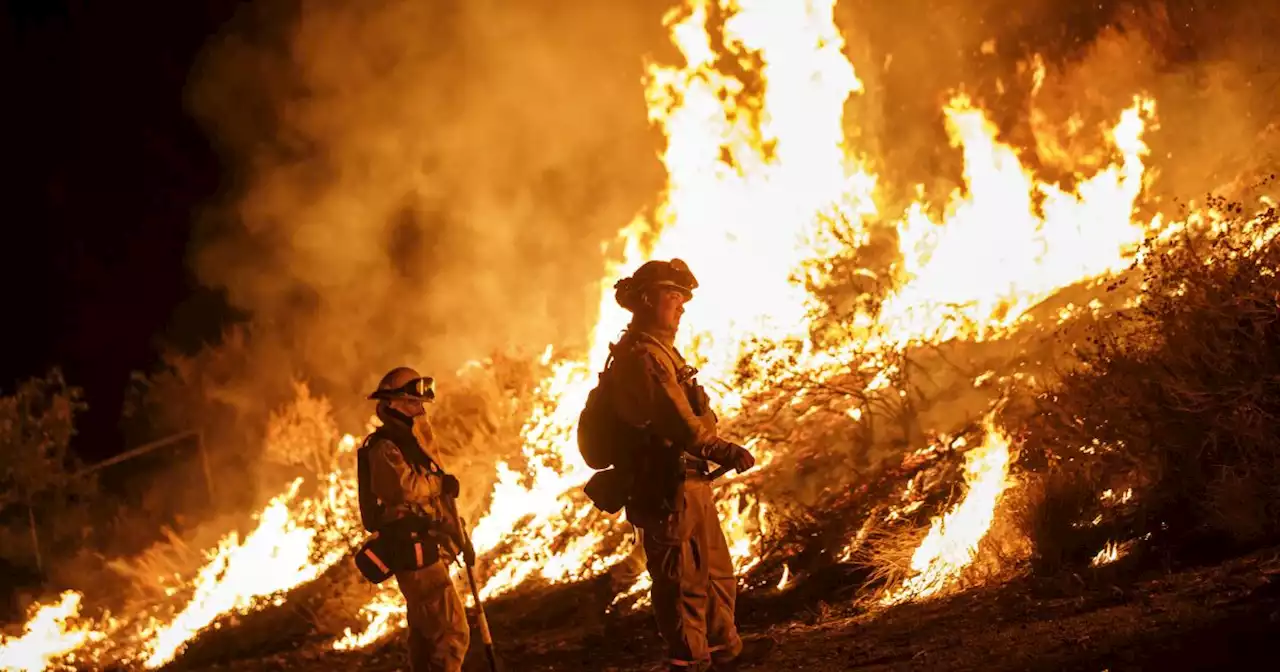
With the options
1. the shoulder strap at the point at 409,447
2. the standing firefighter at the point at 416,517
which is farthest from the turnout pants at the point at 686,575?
the shoulder strap at the point at 409,447

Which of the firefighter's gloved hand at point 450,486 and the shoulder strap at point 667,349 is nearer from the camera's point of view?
the shoulder strap at point 667,349

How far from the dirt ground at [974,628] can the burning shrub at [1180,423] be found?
0.32 meters

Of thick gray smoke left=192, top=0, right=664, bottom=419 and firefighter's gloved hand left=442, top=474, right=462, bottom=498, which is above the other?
thick gray smoke left=192, top=0, right=664, bottom=419

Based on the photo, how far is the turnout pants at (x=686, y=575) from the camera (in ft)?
15.2

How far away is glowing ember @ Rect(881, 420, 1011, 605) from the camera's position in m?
5.62

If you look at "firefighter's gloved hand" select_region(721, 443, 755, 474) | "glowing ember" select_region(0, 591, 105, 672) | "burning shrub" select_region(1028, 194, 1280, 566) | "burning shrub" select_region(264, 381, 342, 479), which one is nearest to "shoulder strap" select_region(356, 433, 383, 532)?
"firefighter's gloved hand" select_region(721, 443, 755, 474)

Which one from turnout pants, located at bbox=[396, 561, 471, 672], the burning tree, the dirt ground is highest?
the burning tree

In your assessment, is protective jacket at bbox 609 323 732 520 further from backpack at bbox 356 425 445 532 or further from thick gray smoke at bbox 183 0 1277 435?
thick gray smoke at bbox 183 0 1277 435

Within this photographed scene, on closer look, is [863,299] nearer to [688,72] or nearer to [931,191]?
Answer: [931,191]

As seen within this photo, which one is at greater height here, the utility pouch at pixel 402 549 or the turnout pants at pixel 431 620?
the utility pouch at pixel 402 549

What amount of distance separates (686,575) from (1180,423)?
250 cm

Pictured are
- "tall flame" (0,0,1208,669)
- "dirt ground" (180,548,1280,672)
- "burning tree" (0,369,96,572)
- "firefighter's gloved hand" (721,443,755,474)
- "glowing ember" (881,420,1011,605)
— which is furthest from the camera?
"burning tree" (0,369,96,572)

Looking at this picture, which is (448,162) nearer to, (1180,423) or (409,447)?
(409,447)

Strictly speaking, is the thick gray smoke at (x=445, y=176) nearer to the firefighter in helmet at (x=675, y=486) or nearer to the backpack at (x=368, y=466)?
the backpack at (x=368, y=466)
